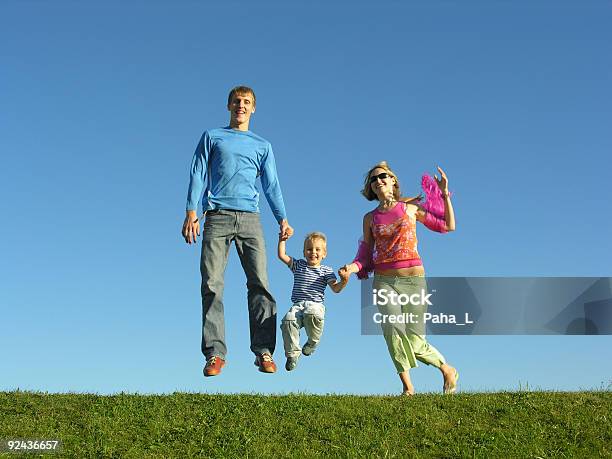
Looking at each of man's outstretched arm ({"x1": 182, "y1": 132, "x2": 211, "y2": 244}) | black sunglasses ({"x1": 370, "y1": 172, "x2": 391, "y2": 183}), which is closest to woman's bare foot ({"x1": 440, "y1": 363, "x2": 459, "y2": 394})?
black sunglasses ({"x1": 370, "y1": 172, "x2": 391, "y2": 183})

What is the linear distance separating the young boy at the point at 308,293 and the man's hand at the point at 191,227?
1446 mm

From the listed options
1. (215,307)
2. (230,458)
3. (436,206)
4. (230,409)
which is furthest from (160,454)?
(436,206)

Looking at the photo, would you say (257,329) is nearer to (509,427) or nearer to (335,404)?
(335,404)

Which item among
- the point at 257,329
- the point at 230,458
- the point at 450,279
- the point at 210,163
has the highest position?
the point at 210,163

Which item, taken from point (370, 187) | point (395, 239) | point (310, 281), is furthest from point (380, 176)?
point (310, 281)

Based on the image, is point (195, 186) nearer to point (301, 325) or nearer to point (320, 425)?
point (301, 325)

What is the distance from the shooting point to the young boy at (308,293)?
12211 millimetres

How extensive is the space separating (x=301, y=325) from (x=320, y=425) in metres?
2.08

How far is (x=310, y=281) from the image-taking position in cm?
1245

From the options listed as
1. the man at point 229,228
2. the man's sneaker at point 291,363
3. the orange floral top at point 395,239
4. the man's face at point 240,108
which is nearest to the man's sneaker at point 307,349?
the man's sneaker at point 291,363

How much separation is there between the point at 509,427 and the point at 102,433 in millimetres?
5507

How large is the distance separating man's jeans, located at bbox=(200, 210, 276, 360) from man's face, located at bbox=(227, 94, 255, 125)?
156 centimetres

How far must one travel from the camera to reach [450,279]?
14203mm

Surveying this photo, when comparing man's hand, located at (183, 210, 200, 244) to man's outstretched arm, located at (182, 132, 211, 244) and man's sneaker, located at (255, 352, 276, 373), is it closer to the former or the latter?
man's outstretched arm, located at (182, 132, 211, 244)
